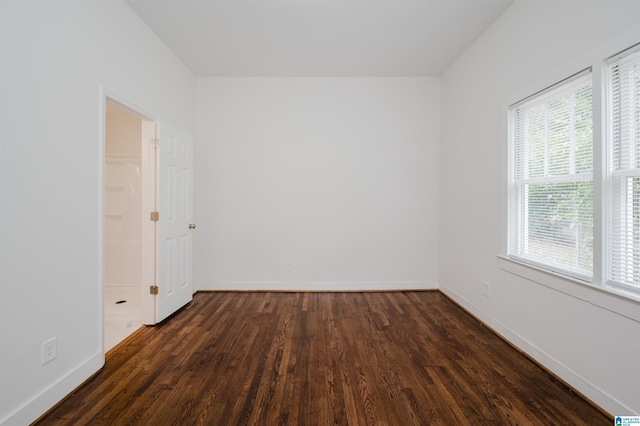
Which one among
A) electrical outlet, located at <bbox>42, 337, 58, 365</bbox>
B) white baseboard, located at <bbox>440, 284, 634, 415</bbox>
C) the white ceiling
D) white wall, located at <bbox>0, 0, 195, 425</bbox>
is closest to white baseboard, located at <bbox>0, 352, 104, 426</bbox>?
white wall, located at <bbox>0, 0, 195, 425</bbox>

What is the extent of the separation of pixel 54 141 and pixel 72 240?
661mm

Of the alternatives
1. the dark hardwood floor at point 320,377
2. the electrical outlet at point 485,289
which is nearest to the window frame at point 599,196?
the dark hardwood floor at point 320,377

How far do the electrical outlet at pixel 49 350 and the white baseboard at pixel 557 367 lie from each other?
135 inches

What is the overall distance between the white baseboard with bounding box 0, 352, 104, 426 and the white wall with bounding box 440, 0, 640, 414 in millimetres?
3386

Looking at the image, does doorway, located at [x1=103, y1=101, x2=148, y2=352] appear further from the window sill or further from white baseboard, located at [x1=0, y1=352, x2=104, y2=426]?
the window sill

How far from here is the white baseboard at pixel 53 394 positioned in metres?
1.56

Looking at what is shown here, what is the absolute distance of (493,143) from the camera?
2.93 m

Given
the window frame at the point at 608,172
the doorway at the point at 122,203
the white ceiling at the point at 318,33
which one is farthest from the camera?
the doorway at the point at 122,203

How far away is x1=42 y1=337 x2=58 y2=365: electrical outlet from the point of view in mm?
1734

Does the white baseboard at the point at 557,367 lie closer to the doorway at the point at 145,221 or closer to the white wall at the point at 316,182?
the white wall at the point at 316,182

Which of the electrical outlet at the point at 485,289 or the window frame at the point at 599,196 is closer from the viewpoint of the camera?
the window frame at the point at 599,196

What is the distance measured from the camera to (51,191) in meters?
1.79

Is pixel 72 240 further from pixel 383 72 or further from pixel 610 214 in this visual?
pixel 383 72

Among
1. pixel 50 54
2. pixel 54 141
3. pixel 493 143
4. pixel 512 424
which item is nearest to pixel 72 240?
pixel 54 141
